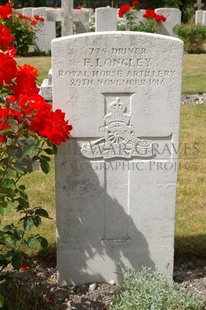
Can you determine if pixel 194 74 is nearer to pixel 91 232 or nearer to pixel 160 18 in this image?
pixel 160 18

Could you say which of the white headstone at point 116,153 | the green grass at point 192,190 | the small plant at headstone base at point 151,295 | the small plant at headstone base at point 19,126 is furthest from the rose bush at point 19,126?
the green grass at point 192,190

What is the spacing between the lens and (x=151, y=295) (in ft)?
9.32

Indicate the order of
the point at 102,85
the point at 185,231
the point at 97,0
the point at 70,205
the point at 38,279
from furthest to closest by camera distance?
the point at 97,0
the point at 185,231
the point at 38,279
the point at 70,205
the point at 102,85

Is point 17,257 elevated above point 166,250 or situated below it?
above

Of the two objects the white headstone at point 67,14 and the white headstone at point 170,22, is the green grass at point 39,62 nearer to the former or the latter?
the white headstone at point 67,14

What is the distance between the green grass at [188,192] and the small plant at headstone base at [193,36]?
7.44 meters

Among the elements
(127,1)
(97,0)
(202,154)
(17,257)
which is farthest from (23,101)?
(127,1)

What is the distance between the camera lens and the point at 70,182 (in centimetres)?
308

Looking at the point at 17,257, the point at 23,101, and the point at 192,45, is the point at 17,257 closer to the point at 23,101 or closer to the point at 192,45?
the point at 23,101

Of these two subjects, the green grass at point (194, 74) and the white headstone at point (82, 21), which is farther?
the white headstone at point (82, 21)

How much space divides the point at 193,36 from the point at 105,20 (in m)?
3.00

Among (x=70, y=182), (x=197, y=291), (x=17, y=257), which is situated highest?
(x=70, y=182)

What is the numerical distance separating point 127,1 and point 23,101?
29249mm

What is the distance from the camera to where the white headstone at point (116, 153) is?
114 inches
